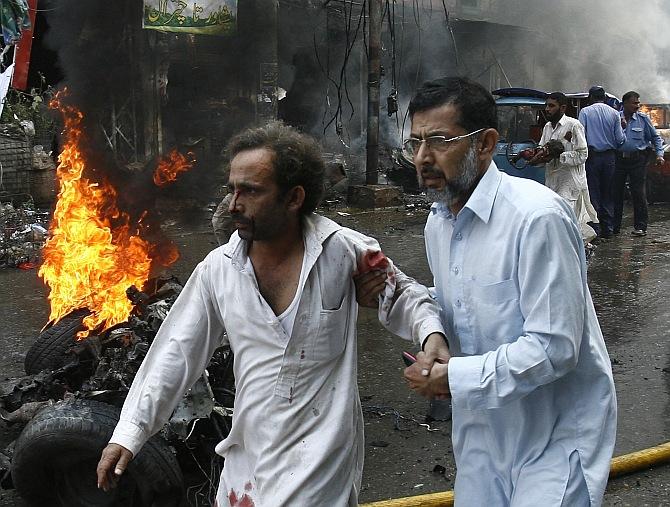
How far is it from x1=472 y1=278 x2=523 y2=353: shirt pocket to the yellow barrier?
66.8 inches

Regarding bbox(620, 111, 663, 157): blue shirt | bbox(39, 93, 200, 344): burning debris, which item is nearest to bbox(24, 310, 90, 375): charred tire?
bbox(39, 93, 200, 344): burning debris

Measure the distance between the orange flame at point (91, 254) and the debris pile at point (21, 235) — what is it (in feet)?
9.31

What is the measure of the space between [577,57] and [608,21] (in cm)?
194

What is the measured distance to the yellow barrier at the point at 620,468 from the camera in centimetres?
379

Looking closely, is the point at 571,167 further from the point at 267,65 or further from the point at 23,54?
the point at 23,54

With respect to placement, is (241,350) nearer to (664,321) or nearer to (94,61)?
(664,321)

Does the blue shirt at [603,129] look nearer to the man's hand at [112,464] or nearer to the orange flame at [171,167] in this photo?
the orange flame at [171,167]

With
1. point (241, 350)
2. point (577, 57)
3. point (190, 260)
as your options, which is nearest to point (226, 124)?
point (190, 260)

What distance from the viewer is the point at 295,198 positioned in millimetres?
2602

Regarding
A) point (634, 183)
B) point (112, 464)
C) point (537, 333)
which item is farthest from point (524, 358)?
point (634, 183)

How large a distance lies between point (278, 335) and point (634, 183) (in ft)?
35.6

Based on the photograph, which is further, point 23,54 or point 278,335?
point 23,54

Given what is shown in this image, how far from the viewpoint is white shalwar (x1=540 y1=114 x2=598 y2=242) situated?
9.67m

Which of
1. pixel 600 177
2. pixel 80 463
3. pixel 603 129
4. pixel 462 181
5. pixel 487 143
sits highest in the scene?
pixel 487 143
